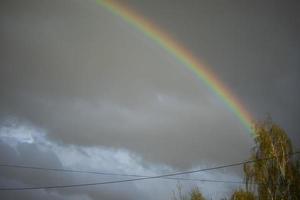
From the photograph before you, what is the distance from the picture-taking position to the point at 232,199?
31.3 m

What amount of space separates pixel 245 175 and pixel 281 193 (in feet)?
9.93

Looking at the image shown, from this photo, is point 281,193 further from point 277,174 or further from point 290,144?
point 290,144

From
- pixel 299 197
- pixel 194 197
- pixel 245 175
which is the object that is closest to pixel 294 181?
pixel 299 197

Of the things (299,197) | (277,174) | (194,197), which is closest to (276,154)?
(277,174)

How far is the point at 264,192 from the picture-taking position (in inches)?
1197

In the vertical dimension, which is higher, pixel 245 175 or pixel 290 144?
pixel 290 144

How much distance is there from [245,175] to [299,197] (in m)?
4.21

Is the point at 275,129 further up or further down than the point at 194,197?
further up

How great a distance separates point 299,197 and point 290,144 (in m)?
4.28

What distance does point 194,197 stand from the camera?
1320 inches

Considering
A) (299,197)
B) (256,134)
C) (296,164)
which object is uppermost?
(256,134)

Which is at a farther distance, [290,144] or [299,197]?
[290,144]

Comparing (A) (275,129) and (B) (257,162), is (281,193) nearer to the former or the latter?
(B) (257,162)

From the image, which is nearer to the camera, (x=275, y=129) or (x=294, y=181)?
(x=294, y=181)
